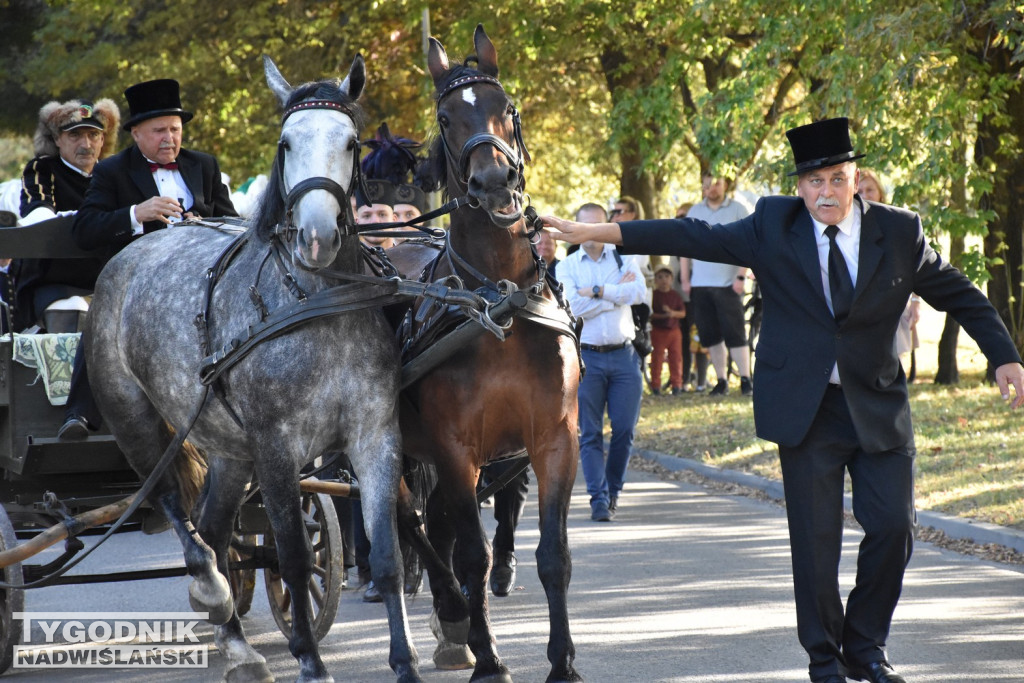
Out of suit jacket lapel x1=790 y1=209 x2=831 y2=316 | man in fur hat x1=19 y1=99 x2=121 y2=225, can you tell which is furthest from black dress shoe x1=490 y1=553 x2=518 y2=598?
man in fur hat x1=19 y1=99 x2=121 y2=225

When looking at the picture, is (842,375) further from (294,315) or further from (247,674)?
(247,674)

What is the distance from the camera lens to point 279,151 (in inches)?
219

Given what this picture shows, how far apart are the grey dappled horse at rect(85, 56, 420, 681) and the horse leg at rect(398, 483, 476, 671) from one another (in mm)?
743

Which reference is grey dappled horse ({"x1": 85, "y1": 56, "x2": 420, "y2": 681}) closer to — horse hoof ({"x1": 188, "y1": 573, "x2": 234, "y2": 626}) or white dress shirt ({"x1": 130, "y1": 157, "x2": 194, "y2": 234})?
horse hoof ({"x1": 188, "y1": 573, "x2": 234, "y2": 626})

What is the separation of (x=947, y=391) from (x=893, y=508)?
1097cm

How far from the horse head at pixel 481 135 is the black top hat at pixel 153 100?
1680mm

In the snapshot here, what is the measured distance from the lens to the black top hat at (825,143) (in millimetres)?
5422

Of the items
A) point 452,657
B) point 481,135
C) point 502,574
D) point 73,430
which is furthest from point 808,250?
point 73,430

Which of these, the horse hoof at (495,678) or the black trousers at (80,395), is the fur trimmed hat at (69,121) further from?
the horse hoof at (495,678)

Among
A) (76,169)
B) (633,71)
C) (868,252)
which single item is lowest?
(868,252)

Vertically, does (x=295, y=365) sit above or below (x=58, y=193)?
below

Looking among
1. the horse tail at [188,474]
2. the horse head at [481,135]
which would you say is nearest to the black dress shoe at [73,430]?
the horse tail at [188,474]

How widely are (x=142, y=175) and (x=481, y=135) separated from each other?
7.85 feet

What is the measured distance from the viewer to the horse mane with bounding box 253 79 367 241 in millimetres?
5578
